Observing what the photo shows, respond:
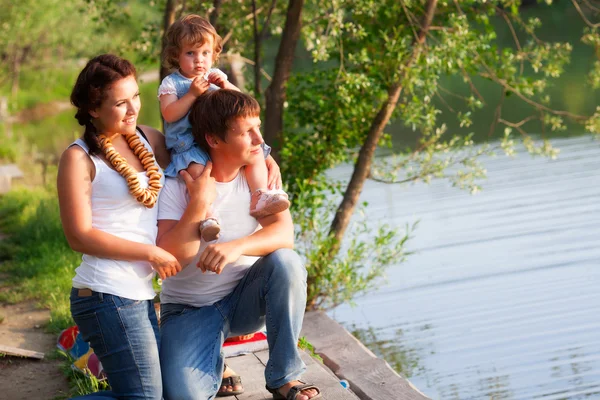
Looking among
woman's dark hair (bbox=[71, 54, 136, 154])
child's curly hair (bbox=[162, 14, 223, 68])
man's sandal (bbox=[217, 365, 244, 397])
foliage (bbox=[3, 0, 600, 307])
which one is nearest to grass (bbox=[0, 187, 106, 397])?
man's sandal (bbox=[217, 365, 244, 397])

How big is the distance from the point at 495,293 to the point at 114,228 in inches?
156

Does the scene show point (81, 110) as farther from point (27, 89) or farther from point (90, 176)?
point (27, 89)

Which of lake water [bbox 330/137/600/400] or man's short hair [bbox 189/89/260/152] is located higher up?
man's short hair [bbox 189/89/260/152]

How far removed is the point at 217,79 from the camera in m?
3.77

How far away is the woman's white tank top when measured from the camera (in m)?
3.20

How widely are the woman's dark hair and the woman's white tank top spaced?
0.17ft

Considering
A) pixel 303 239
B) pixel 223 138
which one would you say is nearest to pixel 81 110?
pixel 223 138

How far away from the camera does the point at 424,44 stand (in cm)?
626

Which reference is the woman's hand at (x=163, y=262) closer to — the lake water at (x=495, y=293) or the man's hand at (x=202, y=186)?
the man's hand at (x=202, y=186)

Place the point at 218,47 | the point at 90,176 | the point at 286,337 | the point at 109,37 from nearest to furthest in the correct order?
the point at 90,176 → the point at 286,337 → the point at 218,47 → the point at 109,37

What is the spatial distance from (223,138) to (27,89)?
2599 cm

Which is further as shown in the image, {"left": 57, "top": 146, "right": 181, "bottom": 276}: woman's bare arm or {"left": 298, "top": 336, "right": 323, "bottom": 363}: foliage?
{"left": 298, "top": 336, "right": 323, "bottom": 363}: foliage

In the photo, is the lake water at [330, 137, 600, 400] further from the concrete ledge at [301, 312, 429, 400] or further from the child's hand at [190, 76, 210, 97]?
the child's hand at [190, 76, 210, 97]

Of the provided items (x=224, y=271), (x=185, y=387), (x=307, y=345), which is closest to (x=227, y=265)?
(x=224, y=271)
